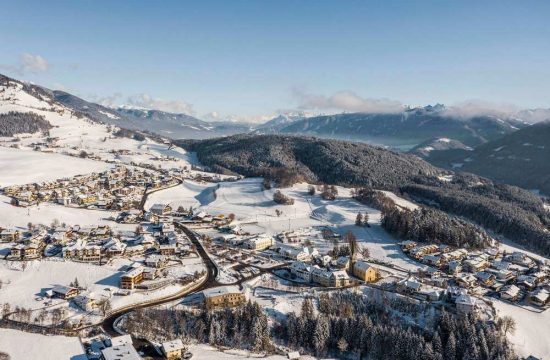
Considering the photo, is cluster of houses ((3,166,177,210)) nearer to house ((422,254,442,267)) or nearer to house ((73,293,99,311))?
house ((73,293,99,311))

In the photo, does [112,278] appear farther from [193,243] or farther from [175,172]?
[175,172]

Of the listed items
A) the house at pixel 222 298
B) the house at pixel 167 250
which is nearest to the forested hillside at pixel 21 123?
the house at pixel 167 250

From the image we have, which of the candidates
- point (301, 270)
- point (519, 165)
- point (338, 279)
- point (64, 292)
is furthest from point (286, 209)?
point (519, 165)

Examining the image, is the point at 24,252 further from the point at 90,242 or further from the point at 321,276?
the point at 321,276

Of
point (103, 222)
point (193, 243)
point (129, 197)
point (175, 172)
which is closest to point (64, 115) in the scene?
point (175, 172)

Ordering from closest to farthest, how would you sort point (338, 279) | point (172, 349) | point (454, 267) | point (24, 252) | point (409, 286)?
point (172, 349) < point (409, 286) < point (338, 279) < point (24, 252) < point (454, 267)

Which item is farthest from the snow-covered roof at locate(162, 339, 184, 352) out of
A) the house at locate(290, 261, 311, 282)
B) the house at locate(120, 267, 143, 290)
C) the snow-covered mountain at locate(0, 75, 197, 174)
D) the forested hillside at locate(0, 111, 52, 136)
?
the forested hillside at locate(0, 111, 52, 136)

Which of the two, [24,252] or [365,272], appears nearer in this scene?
[365,272]
